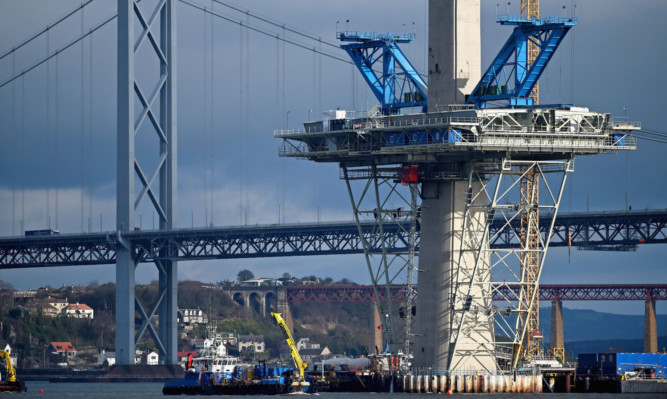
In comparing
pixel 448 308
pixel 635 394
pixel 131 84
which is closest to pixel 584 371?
pixel 635 394

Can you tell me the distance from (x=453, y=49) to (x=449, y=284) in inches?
704

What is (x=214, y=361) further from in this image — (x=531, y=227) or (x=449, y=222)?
(x=531, y=227)

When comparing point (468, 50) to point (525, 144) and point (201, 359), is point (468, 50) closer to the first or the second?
point (525, 144)

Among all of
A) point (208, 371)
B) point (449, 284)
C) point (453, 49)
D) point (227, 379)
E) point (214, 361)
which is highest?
point (453, 49)

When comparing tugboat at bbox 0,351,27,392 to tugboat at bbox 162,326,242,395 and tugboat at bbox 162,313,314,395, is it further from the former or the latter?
tugboat at bbox 162,326,242,395

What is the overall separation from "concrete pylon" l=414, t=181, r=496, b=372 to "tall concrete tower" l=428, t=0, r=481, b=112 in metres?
6.98

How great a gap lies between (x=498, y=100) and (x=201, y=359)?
36135mm

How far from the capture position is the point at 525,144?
386 ft

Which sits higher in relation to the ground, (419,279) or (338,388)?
(419,279)

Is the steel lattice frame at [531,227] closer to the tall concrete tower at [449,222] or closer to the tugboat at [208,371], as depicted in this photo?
the tall concrete tower at [449,222]

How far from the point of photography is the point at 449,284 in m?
122

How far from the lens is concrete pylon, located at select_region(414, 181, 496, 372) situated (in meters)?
122

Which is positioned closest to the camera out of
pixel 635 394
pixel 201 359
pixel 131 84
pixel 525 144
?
pixel 525 144

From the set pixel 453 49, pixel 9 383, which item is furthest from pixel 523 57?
pixel 9 383
